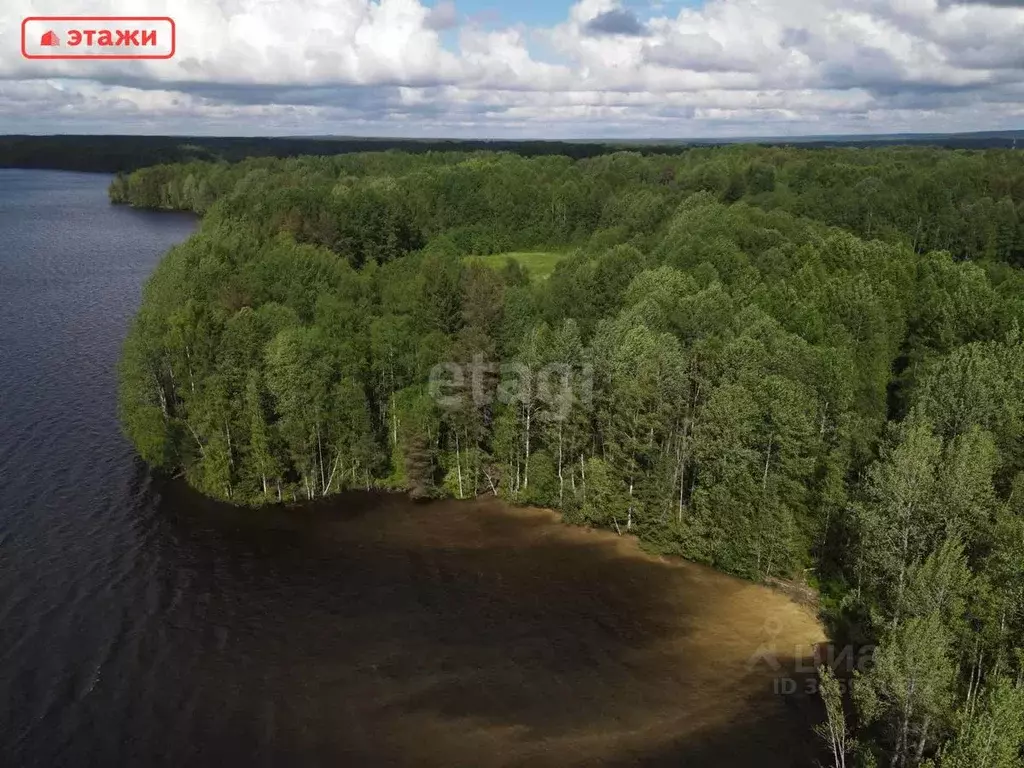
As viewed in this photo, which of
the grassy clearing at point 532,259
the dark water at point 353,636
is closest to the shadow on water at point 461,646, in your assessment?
the dark water at point 353,636

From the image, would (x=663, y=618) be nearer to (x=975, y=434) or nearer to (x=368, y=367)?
(x=975, y=434)

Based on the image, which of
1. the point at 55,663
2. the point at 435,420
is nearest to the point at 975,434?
the point at 435,420
